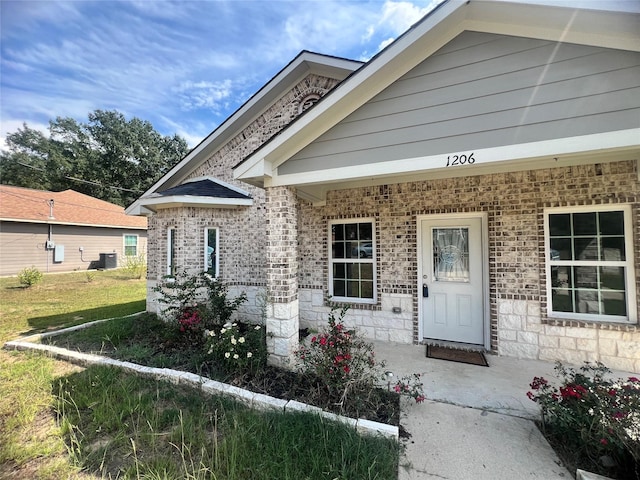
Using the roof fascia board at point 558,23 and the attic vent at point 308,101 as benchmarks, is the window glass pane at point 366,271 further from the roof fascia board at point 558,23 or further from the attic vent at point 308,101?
the attic vent at point 308,101

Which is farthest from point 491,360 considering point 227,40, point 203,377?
point 227,40

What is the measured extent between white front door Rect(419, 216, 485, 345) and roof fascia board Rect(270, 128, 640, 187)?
1456 millimetres

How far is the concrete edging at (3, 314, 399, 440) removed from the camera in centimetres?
258

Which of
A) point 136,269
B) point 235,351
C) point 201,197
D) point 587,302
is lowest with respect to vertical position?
point 235,351

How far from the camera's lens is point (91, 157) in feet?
93.1

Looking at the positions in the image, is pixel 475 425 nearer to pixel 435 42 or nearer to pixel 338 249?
pixel 338 249

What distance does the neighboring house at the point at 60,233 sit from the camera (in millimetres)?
14133

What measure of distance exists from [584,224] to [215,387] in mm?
5989

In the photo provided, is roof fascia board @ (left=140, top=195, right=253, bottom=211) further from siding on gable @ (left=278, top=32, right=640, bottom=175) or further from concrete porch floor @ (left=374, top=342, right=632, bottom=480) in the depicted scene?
concrete porch floor @ (left=374, top=342, right=632, bottom=480)

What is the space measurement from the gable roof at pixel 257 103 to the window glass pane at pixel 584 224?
16.2 ft

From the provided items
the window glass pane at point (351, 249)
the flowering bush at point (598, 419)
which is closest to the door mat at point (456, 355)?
the flowering bush at point (598, 419)

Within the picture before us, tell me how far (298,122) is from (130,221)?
2100cm

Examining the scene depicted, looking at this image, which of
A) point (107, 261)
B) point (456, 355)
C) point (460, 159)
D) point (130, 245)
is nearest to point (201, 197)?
point (460, 159)

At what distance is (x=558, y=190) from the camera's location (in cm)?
415
